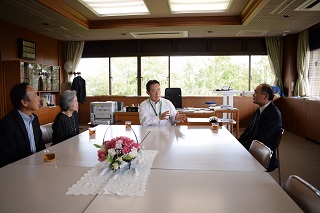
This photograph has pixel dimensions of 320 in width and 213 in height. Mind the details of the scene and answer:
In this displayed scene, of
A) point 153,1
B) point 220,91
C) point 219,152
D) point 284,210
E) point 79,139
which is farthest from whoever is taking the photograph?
point 220,91

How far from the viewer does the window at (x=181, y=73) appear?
26.2ft

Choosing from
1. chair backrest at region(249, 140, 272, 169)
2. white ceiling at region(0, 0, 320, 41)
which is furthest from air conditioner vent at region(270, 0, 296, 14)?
chair backrest at region(249, 140, 272, 169)


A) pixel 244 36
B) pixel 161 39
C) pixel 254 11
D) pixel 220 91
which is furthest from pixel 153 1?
pixel 244 36

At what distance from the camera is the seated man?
11.9ft

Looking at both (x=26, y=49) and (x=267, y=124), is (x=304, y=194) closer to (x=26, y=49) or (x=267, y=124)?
(x=267, y=124)

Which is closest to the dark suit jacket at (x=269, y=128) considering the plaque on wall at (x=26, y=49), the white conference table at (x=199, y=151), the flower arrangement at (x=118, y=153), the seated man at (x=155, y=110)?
the white conference table at (x=199, y=151)

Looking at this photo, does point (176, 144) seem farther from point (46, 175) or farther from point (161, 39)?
point (161, 39)

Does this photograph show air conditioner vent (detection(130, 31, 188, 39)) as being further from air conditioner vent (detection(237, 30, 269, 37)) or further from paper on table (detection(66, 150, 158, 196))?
paper on table (detection(66, 150, 158, 196))

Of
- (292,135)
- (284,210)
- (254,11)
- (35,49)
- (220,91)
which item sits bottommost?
(292,135)

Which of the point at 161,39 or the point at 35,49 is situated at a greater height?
the point at 161,39

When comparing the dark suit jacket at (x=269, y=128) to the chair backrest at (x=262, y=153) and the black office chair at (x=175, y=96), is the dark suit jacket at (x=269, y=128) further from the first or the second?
the black office chair at (x=175, y=96)

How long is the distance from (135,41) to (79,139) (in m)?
6.02

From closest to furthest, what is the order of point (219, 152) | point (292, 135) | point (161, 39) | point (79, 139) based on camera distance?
point (219, 152) < point (79, 139) < point (292, 135) < point (161, 39)

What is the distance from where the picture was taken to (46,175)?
1620 mm
